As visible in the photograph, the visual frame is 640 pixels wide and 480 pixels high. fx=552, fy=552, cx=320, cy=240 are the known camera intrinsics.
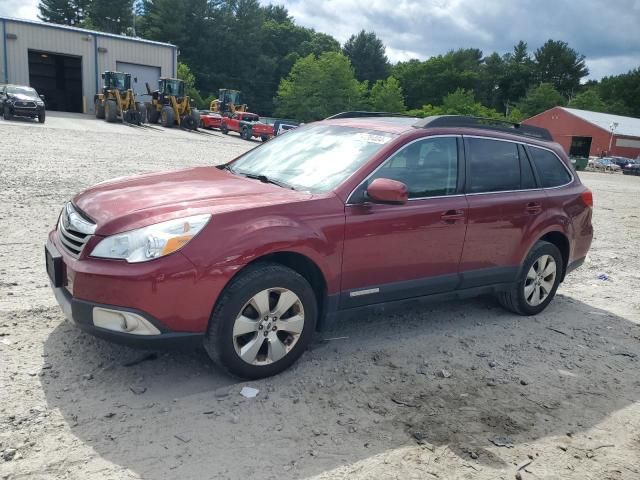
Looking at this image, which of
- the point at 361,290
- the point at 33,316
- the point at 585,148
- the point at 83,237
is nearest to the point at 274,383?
the point at 361,290

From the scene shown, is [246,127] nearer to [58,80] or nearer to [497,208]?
[58,80]

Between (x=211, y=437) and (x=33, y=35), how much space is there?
42.4 m

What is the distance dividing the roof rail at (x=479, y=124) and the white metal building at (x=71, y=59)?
115ft

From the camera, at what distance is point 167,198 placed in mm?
3699

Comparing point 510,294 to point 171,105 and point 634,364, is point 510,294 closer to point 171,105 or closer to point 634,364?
point 634,364

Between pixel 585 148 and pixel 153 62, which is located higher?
pixel 153 62

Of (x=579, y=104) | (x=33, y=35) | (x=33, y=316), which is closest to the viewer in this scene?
(x=33, y=316)

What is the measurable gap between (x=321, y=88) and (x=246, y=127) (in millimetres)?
31093

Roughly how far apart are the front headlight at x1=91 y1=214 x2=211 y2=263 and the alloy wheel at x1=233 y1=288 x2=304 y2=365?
584 millimetres

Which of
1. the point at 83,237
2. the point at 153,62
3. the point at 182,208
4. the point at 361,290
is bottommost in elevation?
the point at 361,290

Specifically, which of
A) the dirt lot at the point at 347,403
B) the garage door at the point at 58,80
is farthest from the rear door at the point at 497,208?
the garage door at the point at 58,80

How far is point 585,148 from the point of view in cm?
5834

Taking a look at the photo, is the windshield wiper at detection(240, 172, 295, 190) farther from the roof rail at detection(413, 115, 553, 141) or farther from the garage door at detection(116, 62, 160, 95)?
the garage door at detection(116, 62, 160, 95)

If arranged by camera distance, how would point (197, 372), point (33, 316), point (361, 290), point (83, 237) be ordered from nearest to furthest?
point (83, 237)
point (197, 372)
point (361, 290)
point (33, 316)
